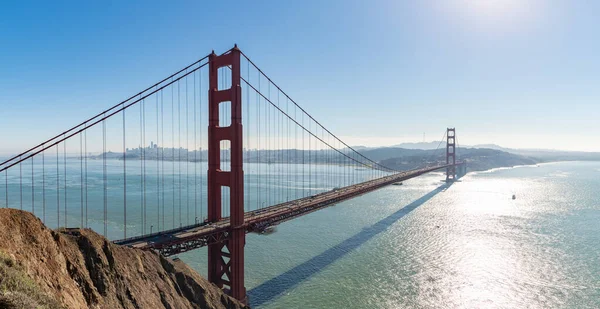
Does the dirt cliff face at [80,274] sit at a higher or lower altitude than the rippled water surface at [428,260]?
higher

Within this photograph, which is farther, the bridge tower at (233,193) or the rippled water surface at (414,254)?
the rippled water surface at (414,254)

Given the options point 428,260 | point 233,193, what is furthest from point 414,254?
point 233,193

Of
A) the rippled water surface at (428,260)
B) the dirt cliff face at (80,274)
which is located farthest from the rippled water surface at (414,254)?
the dirt cliff face at (80,274)

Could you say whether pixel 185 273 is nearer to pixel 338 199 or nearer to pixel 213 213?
pixel 213 213

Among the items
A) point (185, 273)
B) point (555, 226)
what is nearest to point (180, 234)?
point (185, 273)

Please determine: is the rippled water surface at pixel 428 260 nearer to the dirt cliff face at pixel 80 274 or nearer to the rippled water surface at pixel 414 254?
the rippled water surface at pixel 414 254

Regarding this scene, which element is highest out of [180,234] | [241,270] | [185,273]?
[180,234]
